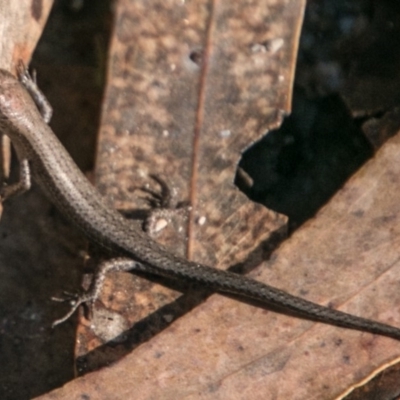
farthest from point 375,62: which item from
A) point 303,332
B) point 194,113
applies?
point 303,332

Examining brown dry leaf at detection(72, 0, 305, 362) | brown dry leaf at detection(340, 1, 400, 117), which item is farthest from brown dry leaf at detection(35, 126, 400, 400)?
brown dry leaf at detection(340, 1, 400, 117)

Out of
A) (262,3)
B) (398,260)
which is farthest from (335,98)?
(398,260)

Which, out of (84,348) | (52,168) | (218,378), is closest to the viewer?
(218,378)

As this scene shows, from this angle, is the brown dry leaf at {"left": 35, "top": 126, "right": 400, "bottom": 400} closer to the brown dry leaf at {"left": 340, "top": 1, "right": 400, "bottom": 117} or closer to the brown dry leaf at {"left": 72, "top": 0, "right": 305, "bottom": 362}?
the brown dry leaf at {"left": 72, "top": 0, "right": 305, "bottom": 362}

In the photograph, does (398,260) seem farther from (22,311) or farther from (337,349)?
(22,311)

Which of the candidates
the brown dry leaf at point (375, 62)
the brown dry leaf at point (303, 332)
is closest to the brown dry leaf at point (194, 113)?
the brown dry leaf at point (303, 332)

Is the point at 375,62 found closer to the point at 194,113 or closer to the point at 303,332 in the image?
the point at 194,113

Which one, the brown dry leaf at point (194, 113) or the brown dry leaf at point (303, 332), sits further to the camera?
the brown dry leaf at point (194, 113)

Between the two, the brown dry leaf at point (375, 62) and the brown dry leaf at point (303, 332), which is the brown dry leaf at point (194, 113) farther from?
the brown dry leaf at point (375, 62)
